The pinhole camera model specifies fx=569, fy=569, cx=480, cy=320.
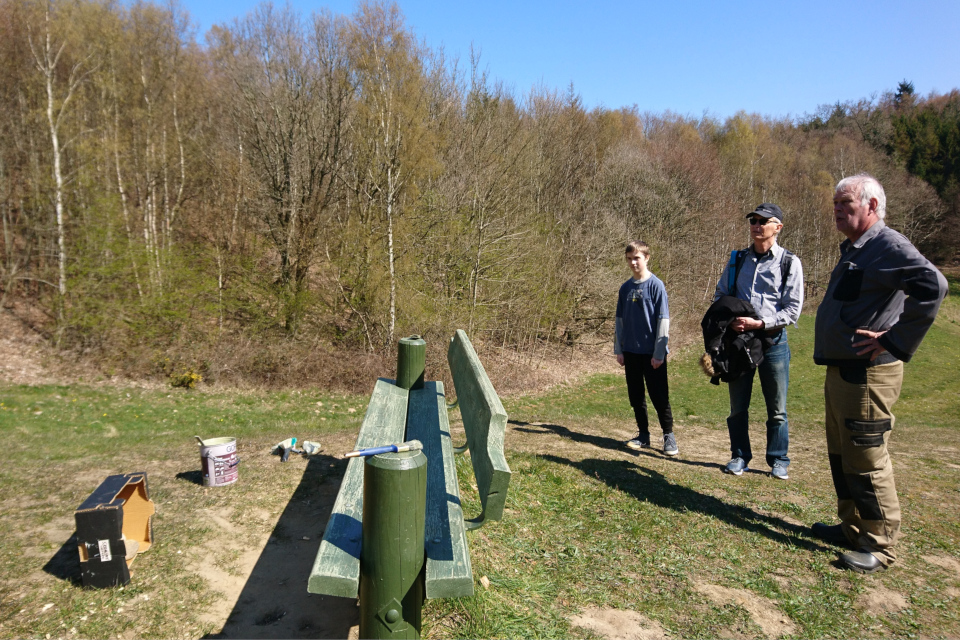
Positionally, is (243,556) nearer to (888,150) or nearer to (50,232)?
(50,232)

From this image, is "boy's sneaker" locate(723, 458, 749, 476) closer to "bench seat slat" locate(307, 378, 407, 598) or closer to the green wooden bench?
the green wooden bench

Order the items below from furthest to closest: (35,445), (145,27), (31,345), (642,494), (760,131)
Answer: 1. (760,131)
2. (145,27)
3. (31,345)
4. (35,445)
5. (642,494)

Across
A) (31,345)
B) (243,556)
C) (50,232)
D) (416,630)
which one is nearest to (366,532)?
(416,630)

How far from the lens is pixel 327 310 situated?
13.8 meters

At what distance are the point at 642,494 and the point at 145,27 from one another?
761 inches

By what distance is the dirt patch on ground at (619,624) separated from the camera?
8.54ft

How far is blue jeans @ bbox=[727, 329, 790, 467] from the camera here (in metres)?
4.45

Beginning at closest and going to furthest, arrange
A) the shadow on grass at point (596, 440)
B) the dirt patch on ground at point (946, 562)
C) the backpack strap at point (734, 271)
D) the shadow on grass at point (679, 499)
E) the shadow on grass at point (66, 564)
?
1. the shadow on grass at point (66, 564)
2. the dirt patch on ground at point (946, 562)
3. the shadow on grass at point (679, 499)
4. the backpack strap at point (734, 271)
5. the shadow on grass at point (596, 440)

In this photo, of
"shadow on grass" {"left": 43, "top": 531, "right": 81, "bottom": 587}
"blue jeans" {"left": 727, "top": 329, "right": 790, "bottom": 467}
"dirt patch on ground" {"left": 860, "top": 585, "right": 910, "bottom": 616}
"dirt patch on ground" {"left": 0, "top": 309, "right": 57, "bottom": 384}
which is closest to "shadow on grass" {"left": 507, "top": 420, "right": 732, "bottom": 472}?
"blue jeans" {"left": 727, "top": 329, "right": 790, "bottom": 467}

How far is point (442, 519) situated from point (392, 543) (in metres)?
0.50

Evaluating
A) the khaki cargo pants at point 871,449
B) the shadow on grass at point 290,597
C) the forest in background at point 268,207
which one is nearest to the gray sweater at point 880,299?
the khaki cargo pants at point 871,449

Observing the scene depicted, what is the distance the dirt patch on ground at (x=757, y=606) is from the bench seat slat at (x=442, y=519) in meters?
1.41

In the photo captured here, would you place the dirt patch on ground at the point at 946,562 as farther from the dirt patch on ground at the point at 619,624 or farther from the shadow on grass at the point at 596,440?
the dirt patch on ground at the point at 619,624

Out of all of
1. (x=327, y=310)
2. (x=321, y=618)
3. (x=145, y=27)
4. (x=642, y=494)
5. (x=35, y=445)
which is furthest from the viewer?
(x=145, y=27)
